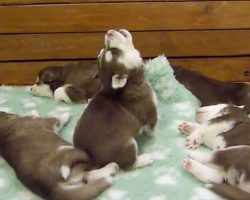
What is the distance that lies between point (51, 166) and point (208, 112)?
2.77 feet

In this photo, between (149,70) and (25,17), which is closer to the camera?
(149,70)

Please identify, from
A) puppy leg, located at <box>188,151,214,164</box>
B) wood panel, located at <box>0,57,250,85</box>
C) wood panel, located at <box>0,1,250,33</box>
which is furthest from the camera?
wood panel, located at <box>0,57,250,85</box>

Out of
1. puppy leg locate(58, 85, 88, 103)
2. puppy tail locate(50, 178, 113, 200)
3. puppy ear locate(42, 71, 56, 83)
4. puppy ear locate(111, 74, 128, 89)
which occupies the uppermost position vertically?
puppy ear locate(111, 74, 128, 89)

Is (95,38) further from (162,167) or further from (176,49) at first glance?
(162,167)

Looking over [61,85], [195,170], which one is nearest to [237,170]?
[195,170]

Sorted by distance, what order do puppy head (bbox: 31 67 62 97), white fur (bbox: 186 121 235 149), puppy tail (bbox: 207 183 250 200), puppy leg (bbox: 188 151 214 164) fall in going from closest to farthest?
puppy tail (bbox: 207 183 250 200)
puppy leg (bbox: 188 151 214 164)
white fur (bbox: 186 121 235 149)
puppy head (bbox: 31 67 62 97)

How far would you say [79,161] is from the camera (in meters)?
1.96

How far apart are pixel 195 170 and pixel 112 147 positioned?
0.35 m

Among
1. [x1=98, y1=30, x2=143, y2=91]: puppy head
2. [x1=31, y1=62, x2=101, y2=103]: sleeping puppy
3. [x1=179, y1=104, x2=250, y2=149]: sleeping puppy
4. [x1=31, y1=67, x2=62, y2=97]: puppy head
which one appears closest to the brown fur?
[x1=179, y1=104, x2=250, y2=149]: sleeping puppy

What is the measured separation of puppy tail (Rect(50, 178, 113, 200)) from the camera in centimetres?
184

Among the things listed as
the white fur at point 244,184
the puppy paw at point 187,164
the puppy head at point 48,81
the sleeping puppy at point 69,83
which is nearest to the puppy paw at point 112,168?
the puppy paw at point 187,164

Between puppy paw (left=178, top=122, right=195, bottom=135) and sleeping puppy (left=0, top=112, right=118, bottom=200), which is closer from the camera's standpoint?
sleeping puppy (left=0, top=112, right=118, bottom=200)

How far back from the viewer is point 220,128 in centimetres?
219

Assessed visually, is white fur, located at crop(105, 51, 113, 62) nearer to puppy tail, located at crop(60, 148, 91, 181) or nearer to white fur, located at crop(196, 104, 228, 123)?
puppy tail, located at crop(60, 148, 91, 181)
